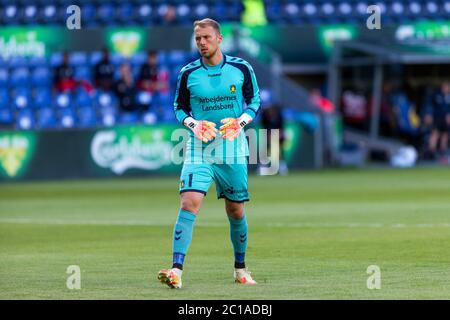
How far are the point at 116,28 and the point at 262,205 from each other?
1433cm

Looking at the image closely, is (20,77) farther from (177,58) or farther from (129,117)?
(177,58)

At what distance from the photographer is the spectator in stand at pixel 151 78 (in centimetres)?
3347

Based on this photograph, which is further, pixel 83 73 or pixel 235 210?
pixel 83 73

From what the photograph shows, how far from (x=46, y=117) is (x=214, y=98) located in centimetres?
2214

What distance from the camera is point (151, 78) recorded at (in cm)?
3353

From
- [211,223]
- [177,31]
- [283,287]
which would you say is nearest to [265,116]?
[177,31]

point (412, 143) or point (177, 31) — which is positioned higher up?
point (177, 31)

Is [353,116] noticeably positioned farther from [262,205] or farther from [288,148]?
[262,205]

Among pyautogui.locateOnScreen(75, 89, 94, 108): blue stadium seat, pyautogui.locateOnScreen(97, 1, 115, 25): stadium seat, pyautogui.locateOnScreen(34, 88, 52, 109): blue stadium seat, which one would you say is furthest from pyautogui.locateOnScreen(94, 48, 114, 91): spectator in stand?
pyautogui.locateOnScreen(97, 1, 115, 25): stadium seat

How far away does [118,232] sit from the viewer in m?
17.6

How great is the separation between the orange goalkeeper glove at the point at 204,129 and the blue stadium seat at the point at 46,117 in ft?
72.2

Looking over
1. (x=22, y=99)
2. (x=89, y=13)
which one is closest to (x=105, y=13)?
(x=89, y=13)

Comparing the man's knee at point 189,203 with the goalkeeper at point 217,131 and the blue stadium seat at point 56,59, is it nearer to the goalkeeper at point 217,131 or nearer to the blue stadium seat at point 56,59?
the goalkeeper at point 217,131

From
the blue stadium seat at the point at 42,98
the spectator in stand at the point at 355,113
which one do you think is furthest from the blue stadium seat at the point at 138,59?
the spectator in stand at the point at 355,113
